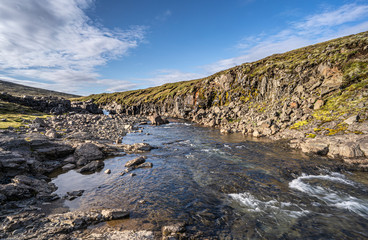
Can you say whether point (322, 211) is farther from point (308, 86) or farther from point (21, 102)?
point (21, 102)

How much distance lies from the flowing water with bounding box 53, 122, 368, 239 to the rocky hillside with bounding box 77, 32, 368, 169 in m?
10.7

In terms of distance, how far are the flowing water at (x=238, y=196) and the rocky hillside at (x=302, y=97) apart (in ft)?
35.0

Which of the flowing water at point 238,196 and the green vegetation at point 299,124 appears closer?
the flowing water at point 238,196

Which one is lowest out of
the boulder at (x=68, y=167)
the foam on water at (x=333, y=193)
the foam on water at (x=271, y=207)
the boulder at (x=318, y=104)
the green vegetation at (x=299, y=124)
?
the foam on water at (x=333, y=193)

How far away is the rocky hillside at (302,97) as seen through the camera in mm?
29844

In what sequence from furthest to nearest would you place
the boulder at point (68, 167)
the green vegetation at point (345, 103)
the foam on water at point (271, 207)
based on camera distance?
the green vegetation at point (345, 103), the boulder at point (68, 167), the foam on water at point (271, 207)

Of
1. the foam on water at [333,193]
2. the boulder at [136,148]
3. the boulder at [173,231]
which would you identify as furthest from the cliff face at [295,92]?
the boulder at [173,231]

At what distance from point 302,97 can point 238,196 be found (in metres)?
39.5

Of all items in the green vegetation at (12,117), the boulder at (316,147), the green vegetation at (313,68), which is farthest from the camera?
the green vegetation at (313,68)

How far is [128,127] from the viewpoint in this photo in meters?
52.1

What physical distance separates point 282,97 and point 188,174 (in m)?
44.5

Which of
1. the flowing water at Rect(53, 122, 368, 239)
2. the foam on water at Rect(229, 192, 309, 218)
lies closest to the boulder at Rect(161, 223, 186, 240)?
the flowing water at Rect(53, 122, 368, 239)

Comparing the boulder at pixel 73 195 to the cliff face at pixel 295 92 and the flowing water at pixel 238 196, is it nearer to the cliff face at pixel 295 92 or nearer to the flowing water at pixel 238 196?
the flowing water at pixel 238 196

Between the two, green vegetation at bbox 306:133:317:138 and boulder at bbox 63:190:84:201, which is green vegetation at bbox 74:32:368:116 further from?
boulder at bbox 63:190:84:201
